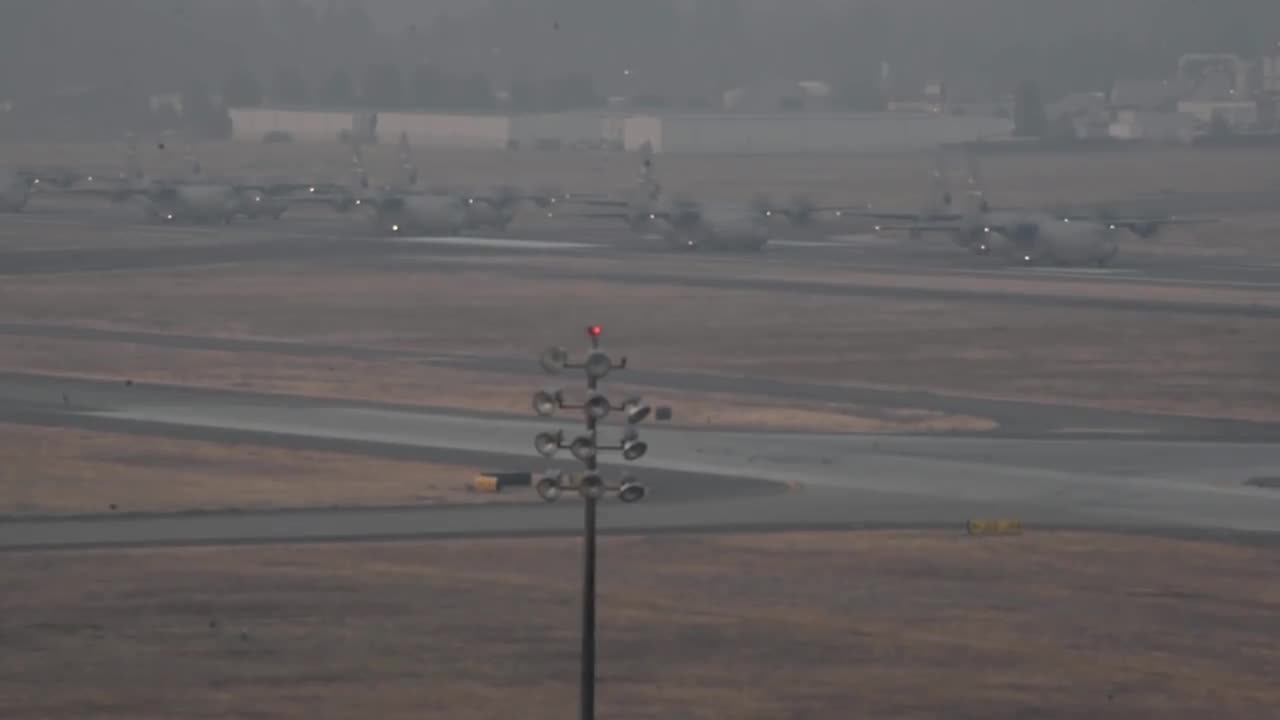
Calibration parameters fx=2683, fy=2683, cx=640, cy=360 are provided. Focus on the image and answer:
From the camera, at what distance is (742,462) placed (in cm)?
6334

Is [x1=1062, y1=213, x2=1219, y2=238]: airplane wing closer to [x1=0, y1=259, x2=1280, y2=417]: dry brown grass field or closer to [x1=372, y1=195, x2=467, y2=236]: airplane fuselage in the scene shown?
[x1=0, y1=259, x2=1280, y2=417]: dry brown grass field

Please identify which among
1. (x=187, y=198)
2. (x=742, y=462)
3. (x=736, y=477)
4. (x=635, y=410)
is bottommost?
(x=736, y=477)

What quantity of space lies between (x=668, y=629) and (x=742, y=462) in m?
19.9

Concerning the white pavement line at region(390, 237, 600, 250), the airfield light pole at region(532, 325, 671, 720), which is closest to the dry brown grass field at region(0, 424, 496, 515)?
the airfield light pole at region(532, 325, 671, 720)

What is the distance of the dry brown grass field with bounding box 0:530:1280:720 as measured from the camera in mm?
38438

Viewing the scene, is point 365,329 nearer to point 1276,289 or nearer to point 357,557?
point 1276,289

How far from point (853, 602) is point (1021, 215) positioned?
94247mm

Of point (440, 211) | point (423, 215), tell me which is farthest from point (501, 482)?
point (440, 211)

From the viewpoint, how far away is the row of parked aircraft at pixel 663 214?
135000 mm

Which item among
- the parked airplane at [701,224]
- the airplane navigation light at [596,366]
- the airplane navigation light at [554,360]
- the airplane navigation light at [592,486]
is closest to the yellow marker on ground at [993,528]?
the airplane navigation light at [554,360]

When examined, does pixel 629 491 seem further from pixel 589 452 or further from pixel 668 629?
pixel 668 629

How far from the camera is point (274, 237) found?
6097 inches

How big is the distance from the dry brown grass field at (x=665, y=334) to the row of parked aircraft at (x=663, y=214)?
41.0ft

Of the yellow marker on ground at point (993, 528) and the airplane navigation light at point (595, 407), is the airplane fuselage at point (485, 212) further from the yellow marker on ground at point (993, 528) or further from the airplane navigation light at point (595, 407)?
the airplane navigation light at point (595, 407)
